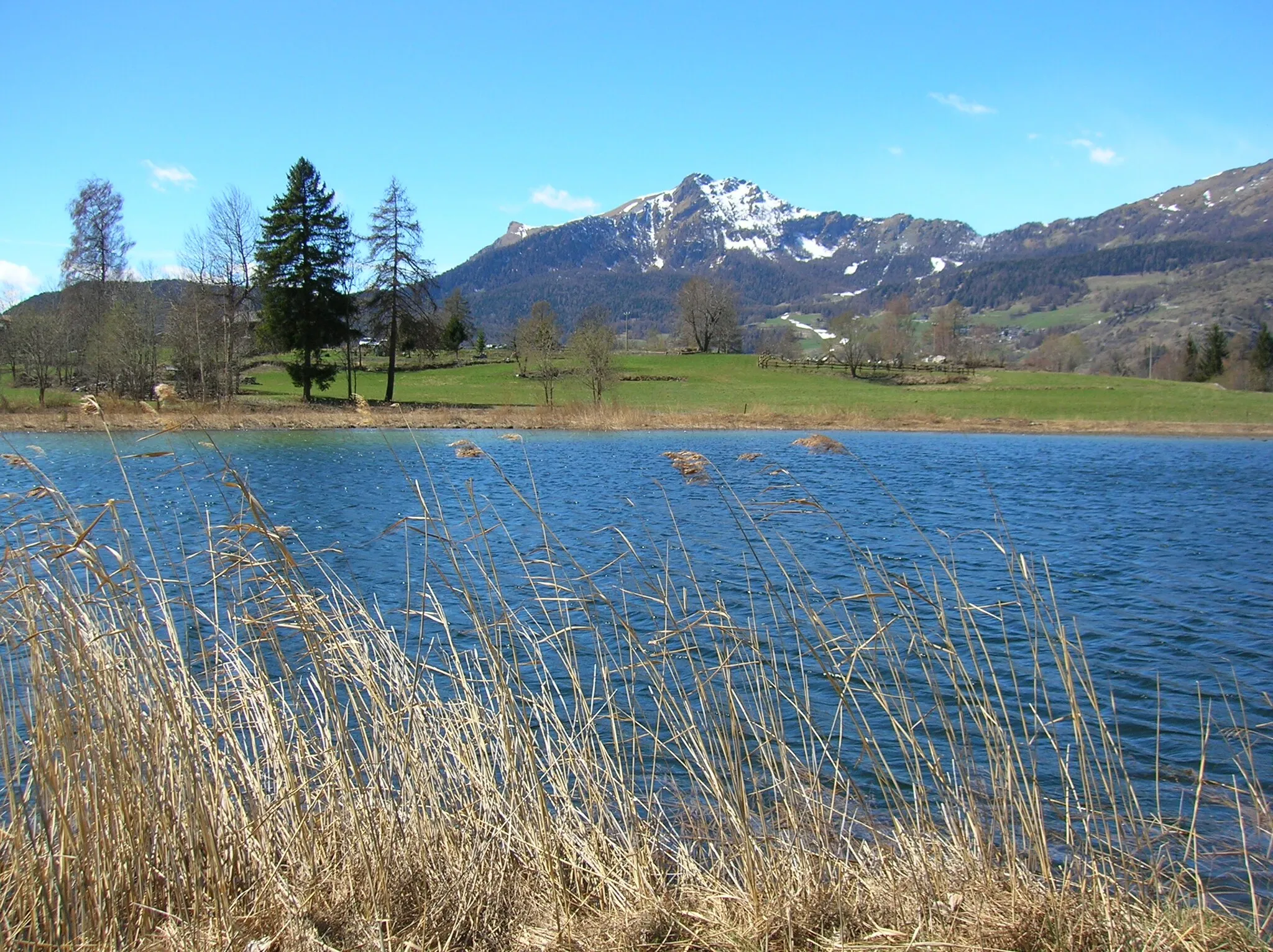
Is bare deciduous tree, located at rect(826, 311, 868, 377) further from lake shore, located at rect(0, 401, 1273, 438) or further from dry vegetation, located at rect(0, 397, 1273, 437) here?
lake shore, located at rect(0, 401, 1273, 438)

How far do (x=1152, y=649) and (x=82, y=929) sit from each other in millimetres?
9804

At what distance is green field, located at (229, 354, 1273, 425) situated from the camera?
5259 cm

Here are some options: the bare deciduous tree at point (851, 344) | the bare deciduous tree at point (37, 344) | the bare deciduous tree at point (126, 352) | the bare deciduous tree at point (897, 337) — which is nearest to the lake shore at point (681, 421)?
the bare deciduous tree at point (126, 352)

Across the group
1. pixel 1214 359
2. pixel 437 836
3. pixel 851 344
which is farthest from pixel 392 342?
pixel 1214 359

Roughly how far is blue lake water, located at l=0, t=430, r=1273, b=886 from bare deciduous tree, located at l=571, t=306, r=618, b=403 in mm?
15040

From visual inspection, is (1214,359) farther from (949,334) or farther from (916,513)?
(916,513)

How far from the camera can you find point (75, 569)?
10711 millimetres

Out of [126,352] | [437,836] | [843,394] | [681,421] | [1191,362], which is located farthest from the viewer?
[1191,362]

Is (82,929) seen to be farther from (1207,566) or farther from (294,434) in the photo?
(294,434)

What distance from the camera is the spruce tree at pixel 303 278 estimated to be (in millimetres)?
48031

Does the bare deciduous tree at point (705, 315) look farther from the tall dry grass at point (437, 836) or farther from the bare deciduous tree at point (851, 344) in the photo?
the tall dry grass at point (437, 836)

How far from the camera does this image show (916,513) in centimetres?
1838

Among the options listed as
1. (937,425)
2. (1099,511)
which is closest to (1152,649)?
(1099,511)

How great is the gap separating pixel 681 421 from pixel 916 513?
94.4 ft
